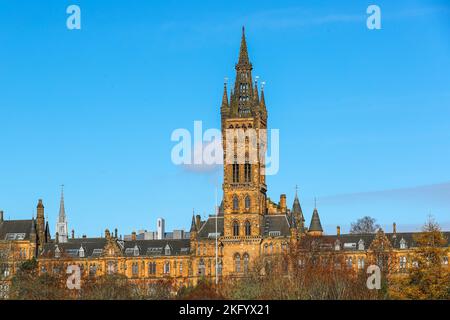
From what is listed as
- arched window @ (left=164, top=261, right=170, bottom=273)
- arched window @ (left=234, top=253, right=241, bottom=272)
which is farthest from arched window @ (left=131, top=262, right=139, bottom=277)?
arched window @ (left=234, top=253, right=241, bottom=272)

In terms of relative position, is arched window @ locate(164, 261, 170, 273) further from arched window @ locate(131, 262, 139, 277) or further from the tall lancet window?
the tall lancet window

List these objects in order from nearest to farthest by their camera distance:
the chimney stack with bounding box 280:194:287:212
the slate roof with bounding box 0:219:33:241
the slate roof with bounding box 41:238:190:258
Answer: the slate roof with bounding box 41:238:190:258
the slate roof with bounding box 0:219:33:241
the chimney stack with bounding box 280:194:287:212

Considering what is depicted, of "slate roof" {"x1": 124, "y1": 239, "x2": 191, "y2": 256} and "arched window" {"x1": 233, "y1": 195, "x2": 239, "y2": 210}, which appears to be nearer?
"arched window" {"x1": 233, "y1": 195, "x2": 239, "y2": 210}

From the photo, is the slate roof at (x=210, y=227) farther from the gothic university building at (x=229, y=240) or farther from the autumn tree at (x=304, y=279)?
the autumn tree at (x=304, y=279)

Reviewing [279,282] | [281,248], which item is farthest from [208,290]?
[281,248]

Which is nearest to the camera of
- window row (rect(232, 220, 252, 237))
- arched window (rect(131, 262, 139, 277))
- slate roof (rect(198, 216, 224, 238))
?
window row (rect(232, 220, 252, 237))

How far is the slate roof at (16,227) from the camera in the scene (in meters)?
176

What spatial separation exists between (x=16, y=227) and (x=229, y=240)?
34.9m

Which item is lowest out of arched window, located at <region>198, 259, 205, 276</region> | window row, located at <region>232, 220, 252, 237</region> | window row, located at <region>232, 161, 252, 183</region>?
arched window, located at <region>198, 259, 205, 276</region>

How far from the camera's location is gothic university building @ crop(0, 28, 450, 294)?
16600cm
